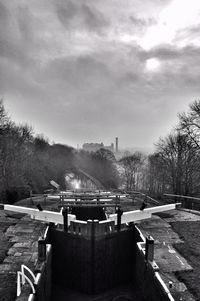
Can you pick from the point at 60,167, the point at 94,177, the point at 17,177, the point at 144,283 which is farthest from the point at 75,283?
the point at 94,177

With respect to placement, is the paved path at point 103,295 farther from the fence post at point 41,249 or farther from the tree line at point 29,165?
the tree line at point 29,165

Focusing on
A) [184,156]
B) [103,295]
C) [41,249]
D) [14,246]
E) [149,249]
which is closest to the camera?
[41,249]

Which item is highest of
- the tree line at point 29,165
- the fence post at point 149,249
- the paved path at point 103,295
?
the tree line at point 29,165

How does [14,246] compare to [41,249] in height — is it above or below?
below

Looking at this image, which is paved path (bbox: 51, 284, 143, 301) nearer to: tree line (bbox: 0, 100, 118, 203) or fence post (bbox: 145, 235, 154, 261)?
fence post (bbox: 145, 235, 154, 261)

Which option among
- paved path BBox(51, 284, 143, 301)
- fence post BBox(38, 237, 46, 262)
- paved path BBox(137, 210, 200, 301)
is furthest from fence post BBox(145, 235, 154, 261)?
fence post BBox(38, 237, 46, 262)

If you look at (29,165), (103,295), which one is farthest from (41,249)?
(29,165)

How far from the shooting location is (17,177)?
21297 millimetres

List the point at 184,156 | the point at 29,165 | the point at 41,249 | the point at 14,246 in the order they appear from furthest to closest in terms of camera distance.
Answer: the point at 29,165, the point at 184,156, the point at 14,246, the point at 41,249

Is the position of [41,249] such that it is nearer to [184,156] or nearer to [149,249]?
[149,249]

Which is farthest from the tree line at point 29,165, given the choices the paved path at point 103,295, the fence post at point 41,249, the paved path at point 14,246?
the fence post at point 41,249

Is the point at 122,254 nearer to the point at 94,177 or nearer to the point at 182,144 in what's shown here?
the point at 182,144

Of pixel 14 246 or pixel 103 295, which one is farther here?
pixel 103 295

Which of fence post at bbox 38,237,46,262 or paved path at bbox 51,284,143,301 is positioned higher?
fence post at bbox 38,237,46,262
